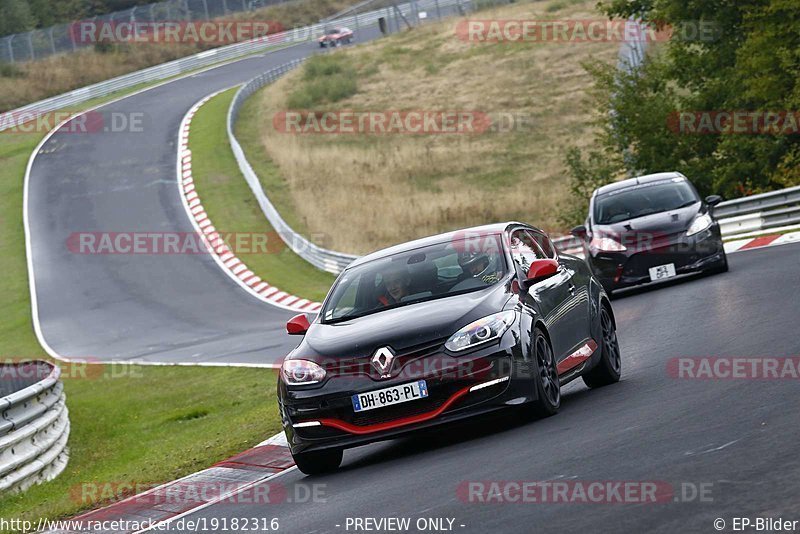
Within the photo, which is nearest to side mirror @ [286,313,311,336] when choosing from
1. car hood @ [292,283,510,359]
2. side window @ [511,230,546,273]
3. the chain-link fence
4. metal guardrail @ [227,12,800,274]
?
car hood @ [292,283,510,359]

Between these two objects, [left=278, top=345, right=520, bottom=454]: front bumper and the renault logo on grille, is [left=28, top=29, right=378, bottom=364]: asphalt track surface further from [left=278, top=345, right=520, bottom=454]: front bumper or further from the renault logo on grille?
the renault logo on grille

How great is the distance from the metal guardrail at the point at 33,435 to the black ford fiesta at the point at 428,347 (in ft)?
9.87

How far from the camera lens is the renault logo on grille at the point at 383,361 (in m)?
9.30

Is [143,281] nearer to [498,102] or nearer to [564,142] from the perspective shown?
[564,142]

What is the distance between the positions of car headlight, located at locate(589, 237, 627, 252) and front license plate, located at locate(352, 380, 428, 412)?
1103cm

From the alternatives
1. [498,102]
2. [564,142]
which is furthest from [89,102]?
[564,142]

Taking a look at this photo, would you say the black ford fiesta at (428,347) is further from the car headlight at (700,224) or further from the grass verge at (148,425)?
the car headlight at (700,224)

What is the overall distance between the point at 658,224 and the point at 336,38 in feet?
207

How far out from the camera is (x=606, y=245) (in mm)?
19969

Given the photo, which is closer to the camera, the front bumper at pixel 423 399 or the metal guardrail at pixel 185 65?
the front bumper at pixel 423 399

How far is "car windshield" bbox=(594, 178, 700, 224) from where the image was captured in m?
20.4

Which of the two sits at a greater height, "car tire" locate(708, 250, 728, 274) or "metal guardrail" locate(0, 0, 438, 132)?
"car tire" locate(708, 250, 728, 274)

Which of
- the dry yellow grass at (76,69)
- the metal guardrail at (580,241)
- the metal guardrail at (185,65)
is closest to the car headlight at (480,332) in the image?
the metal guardrail at (580,241)

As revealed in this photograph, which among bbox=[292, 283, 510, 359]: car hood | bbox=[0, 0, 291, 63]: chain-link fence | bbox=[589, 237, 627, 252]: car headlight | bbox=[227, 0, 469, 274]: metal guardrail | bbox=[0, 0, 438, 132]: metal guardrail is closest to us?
bbox=[292, 283, 510, 359]: car hood
